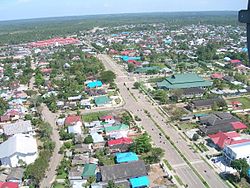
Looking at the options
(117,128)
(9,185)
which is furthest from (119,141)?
(9,185)

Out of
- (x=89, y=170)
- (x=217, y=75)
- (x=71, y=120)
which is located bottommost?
(x=217, y=75)

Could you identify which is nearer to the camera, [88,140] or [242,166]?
[242,166]

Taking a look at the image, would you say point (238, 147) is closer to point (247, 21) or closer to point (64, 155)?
point (64, 155)

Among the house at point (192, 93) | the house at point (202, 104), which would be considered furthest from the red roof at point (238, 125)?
the house at point (192, 93)

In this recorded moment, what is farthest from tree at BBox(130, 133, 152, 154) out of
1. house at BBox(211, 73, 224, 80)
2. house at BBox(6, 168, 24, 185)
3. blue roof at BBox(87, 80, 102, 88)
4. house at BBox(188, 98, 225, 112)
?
house at BBox(211, 73, 224, 80)

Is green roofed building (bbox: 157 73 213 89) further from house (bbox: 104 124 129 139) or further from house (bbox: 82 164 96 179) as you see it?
house (bbox: 82 164 96 179)

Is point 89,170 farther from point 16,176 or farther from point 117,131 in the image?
point 117,131

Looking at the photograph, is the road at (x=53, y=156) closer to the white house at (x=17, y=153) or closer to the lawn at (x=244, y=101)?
the white house at (x=17, y=153)
